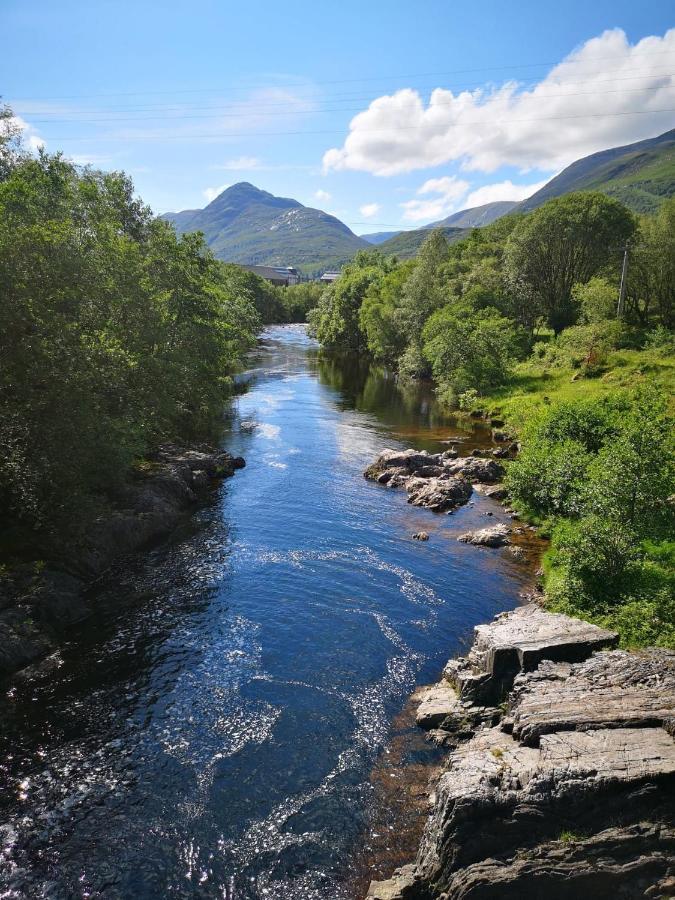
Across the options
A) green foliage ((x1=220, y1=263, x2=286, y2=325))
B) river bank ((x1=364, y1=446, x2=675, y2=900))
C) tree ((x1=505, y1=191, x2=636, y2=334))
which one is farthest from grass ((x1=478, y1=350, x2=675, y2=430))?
green foliage ((x1=220, y1=263, x2=286, y2=325))

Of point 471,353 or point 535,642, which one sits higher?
point 471,353

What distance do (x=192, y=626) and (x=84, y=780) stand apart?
848 cm

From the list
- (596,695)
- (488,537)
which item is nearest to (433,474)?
(488,537)

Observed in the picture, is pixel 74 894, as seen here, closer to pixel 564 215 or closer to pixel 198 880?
pixel 198 880

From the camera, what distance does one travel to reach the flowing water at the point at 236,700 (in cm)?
1477

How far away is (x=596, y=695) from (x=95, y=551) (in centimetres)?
2444

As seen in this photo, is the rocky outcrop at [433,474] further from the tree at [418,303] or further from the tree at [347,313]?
the tree at [347,313]

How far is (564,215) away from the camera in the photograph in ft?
280

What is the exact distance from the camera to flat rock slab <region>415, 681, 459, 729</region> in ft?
63.6

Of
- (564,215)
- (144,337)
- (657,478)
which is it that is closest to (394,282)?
(564,215)

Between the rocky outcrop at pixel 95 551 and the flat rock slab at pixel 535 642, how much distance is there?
56.7 ft

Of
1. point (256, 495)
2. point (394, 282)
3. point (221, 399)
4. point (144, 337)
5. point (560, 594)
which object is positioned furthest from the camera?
point (394, 282)

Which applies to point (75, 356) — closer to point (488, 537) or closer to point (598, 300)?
point (488, 537)

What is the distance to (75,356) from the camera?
2717 centimetres
